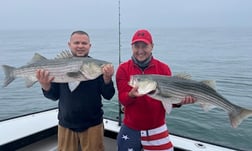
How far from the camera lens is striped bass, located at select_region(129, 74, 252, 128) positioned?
3172 mm

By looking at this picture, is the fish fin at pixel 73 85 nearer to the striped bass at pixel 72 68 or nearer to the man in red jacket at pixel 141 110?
the striped bass at pixel 72 68

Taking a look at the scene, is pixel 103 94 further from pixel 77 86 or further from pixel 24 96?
pixel 24 96

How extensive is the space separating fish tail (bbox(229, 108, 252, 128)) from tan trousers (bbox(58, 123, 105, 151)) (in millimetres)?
1607

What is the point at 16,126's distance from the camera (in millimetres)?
4539

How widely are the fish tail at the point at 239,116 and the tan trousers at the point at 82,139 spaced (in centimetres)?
161

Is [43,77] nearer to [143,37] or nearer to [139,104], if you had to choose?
[139,104]

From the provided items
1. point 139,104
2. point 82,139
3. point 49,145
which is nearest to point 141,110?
point 139,104

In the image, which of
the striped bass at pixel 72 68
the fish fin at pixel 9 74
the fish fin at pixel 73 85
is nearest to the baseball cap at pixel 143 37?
the striped bass at pixel 72 68

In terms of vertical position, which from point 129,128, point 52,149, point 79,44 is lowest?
point 52,149

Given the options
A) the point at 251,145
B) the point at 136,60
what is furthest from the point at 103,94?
the point at 251,145

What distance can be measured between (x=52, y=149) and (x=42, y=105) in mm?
8077

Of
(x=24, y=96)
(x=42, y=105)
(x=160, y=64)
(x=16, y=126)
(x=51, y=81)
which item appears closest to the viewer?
(x=51, y=81)

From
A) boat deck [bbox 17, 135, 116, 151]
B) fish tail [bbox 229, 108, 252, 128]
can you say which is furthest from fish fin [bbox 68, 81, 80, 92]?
fish tail [bbox 229, 108, 252, 128]

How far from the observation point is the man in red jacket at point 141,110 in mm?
3480
